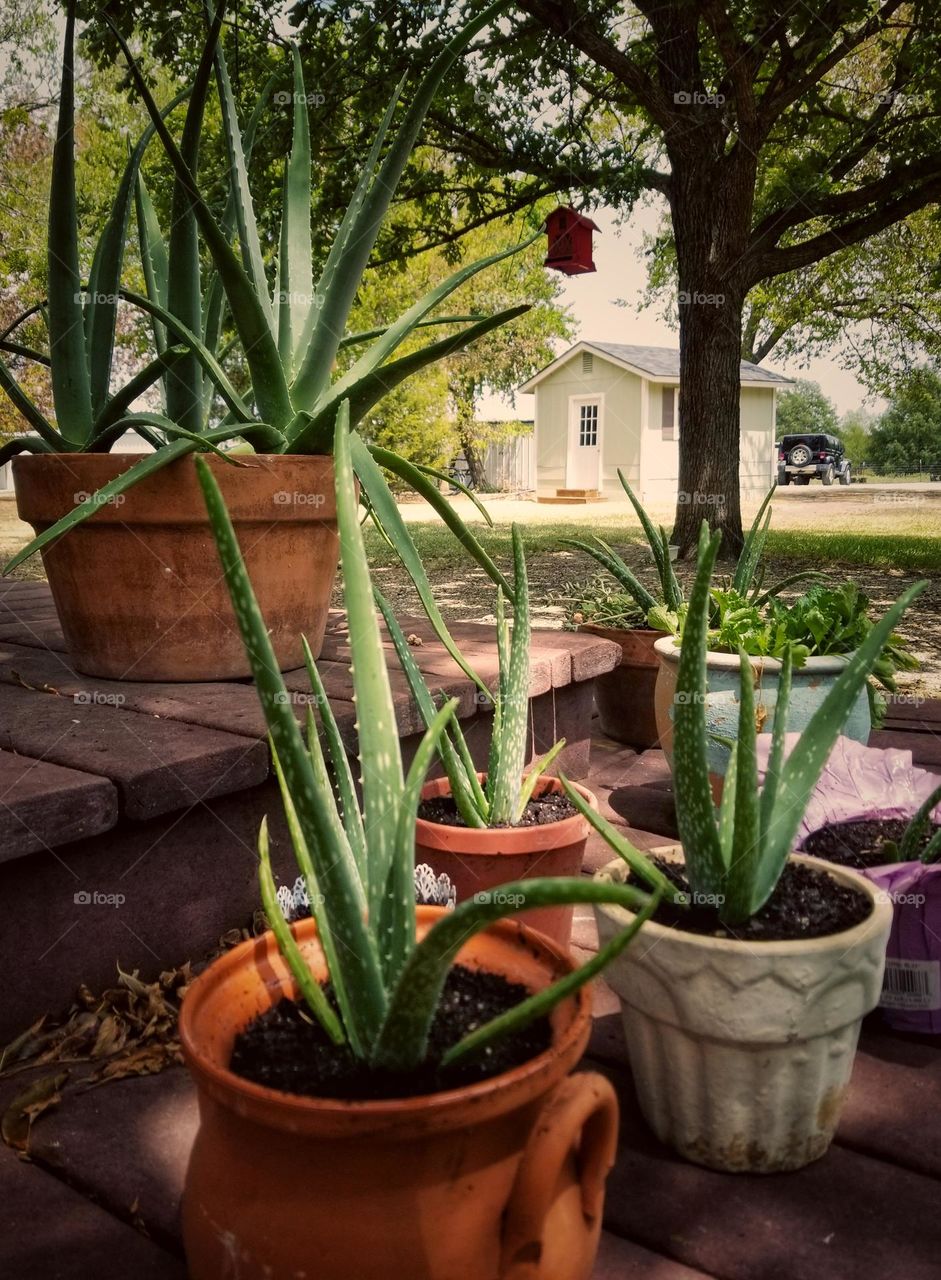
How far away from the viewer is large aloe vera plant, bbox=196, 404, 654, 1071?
63cm

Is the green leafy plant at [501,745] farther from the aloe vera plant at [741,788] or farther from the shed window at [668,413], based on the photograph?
the shed window at [668,413]

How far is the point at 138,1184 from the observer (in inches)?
40.4

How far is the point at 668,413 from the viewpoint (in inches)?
848

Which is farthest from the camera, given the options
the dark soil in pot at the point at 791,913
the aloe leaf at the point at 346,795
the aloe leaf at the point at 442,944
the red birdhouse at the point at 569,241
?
the red birdhouse at the point at 569,241

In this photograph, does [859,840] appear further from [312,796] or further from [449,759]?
[312,796]

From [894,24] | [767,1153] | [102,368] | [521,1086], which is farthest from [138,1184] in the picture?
[894,24]

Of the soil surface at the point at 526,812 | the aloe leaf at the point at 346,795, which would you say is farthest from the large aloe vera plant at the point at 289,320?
the aloe leaf at the point at 346,795

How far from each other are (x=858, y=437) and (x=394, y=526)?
5088cm

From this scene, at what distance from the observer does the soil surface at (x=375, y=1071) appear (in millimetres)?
741

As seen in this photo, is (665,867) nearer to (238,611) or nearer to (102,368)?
(238,611)

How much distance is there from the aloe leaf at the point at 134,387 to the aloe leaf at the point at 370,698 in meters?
1.01

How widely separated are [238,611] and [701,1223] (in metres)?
0.79

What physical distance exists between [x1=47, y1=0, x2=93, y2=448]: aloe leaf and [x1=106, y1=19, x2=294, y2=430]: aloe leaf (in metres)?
0.25

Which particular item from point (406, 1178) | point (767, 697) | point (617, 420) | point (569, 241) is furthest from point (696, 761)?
point (617, 420)
